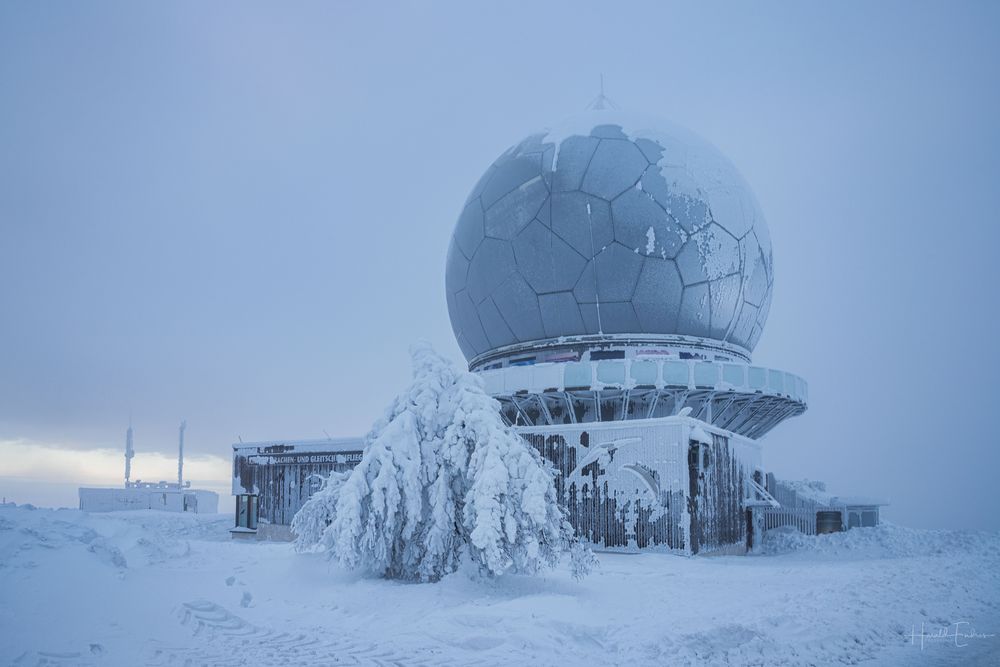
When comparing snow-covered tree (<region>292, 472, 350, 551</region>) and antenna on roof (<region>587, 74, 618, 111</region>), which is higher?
antenna on roof (<region>587, 74, 618, 111</region>)

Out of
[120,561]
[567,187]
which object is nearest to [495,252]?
[567,187]

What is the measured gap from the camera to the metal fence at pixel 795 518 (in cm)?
1926

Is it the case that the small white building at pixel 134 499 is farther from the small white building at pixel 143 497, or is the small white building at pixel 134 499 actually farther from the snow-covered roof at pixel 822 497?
the snow-covered roof at pixel 822 497

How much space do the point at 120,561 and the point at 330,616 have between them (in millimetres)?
3198

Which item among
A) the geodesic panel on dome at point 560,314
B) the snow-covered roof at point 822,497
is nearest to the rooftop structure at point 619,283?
the geodesic panel on dome at point 560,314

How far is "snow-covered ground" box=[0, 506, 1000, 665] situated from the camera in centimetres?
616

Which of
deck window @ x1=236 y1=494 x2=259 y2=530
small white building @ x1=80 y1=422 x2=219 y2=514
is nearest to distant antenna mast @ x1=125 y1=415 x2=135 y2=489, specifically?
small white building @ x1=80 y1=422 x2=219 y2=514

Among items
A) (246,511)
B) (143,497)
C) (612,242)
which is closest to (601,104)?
(612,242)

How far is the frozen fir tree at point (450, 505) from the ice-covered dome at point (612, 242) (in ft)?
24.6

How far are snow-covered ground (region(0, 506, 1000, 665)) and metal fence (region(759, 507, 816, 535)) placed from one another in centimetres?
757

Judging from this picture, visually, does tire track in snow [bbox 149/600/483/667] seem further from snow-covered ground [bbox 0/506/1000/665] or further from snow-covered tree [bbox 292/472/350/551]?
snow-covered tree [bbox 292/472/350/551]

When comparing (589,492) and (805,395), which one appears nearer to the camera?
(589,492)

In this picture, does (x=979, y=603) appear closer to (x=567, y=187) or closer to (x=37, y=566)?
(x=37, y=566)

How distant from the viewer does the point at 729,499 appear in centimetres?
1592
